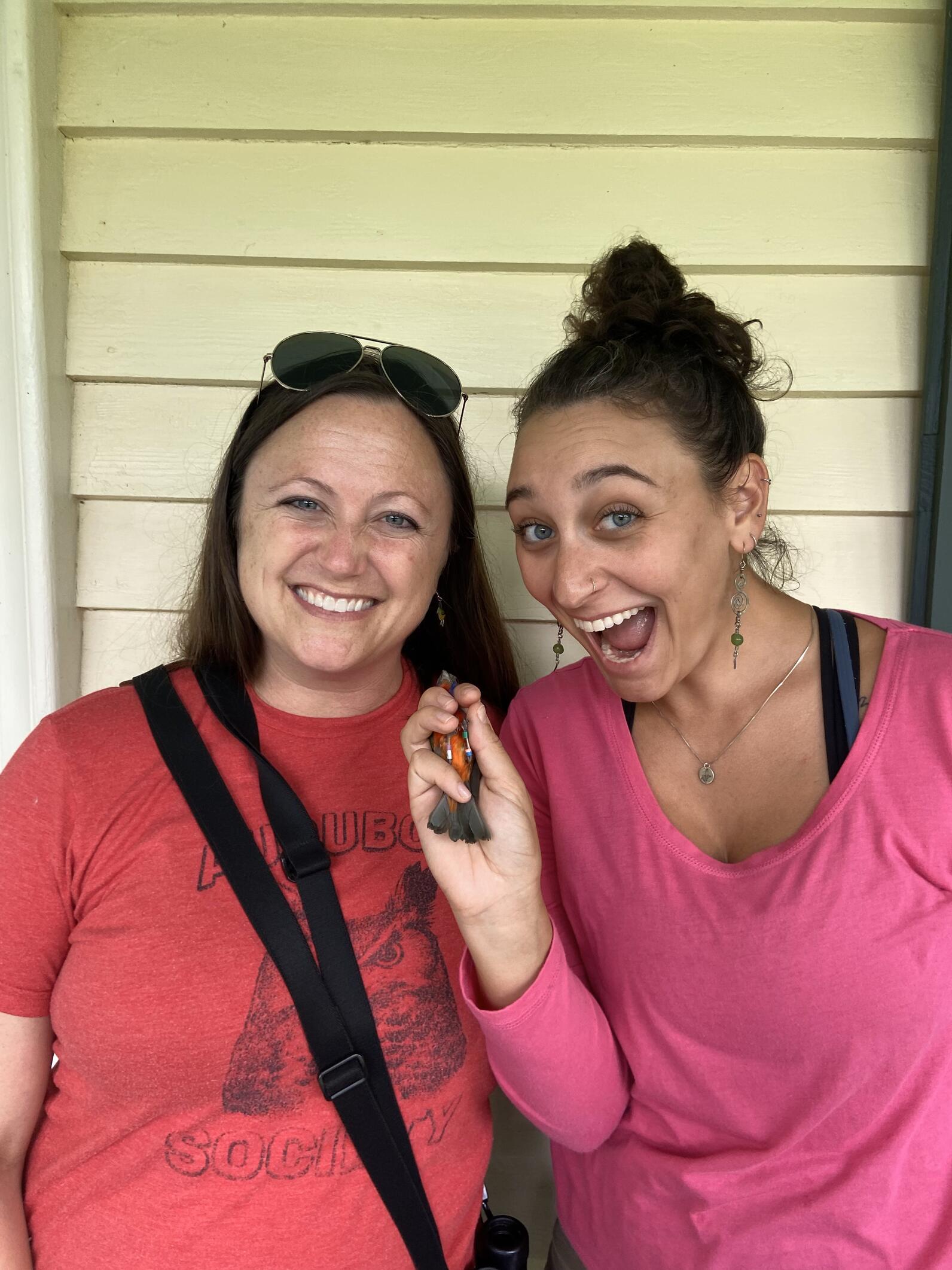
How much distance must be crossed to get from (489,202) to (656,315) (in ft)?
2.79

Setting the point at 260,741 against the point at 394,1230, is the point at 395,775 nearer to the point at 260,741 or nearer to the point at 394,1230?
the point at 260,741

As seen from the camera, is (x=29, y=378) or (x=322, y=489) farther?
(x=29, y=378)

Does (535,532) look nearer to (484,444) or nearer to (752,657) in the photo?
(752,657)

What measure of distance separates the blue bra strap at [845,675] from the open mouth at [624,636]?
341 millimetres

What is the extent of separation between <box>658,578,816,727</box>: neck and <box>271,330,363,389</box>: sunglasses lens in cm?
94

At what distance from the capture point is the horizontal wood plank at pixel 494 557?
7.52ft

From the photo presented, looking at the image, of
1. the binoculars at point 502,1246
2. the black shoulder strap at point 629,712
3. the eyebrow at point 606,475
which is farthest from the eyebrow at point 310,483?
the binoculars at point 502,1246

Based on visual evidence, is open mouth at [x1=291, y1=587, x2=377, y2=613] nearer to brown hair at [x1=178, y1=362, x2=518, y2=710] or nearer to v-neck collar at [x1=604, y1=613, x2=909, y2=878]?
brown hair at [x1=178, y1=362, x2=518, y2=710]

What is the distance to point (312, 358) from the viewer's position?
1.81m

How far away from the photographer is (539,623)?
241cm

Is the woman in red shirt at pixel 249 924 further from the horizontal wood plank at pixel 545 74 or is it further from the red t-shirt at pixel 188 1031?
the horizontal wood plank at pixel 545 74

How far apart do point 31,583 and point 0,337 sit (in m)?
0.62

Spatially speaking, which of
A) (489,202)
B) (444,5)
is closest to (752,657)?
(489,202)

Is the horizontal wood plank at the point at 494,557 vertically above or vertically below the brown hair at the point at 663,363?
below
